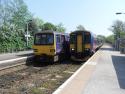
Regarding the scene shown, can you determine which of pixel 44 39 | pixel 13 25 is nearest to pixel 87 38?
pixel 44 39

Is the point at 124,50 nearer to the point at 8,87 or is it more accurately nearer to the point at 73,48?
the point at 73,48

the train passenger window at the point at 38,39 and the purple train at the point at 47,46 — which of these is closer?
the purple train at the point at 47,46

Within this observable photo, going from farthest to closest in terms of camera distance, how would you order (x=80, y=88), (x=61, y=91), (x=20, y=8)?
(x=20, y=8) → (x=80, y=88) → (x=61, y=91)

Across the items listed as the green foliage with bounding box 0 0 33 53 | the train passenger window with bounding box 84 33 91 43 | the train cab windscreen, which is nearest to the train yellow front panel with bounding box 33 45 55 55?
the train cab windscreen

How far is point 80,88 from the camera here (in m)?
13.0

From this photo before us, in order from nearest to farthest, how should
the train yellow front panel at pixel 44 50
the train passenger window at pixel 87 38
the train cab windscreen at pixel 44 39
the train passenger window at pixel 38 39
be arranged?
1. the train yellow front panel at pixel 44 50
2. the train cab windscreen at pixel 44 39
3. the train passenger window at pixel 38 39
4. the train passenger window at pixel 87 38

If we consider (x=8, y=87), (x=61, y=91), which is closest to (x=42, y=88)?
(x=8, y=87)

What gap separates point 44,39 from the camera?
2884 cm

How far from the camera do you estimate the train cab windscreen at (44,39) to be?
2853 centimetres

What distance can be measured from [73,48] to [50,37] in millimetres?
4207

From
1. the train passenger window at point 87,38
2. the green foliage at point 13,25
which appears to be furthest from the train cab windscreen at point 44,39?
the green foliage at point 13,25

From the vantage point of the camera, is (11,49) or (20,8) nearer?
(11,49)

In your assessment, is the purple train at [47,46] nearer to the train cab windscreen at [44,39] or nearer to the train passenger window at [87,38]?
the train cab windscreen at [44,39]

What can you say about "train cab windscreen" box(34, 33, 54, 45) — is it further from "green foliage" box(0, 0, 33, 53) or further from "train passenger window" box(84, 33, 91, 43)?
"green foliage" box(0, 0, 33, 53)
